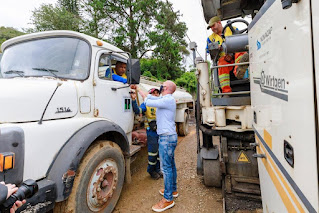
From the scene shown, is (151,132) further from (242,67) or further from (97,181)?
(242,67)

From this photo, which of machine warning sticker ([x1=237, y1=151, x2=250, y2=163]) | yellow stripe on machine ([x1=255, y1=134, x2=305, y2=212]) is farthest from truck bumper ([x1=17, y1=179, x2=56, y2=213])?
machine warning sticker ([x1=237, y1=151, x2=250, y2=163])

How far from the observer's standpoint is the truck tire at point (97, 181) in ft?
6.54

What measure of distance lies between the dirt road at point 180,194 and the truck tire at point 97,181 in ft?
1.77

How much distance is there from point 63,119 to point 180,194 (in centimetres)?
229

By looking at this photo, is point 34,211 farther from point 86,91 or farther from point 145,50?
point 145,50

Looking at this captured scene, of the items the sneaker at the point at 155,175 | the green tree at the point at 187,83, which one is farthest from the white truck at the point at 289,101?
the green tree at the point at 187,83

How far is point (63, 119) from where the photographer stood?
6.82 ft

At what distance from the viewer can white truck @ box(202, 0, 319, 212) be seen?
77 centimetres

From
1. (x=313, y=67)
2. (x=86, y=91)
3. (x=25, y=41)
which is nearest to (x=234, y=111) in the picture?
(x=313, y=67)

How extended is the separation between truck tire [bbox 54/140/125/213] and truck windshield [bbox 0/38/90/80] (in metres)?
1.04

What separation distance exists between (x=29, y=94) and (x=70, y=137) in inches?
23.7

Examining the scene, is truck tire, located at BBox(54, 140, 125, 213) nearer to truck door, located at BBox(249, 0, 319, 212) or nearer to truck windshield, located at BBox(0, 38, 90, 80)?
truck windshield, located at BBox(0, 38, 90, 80)

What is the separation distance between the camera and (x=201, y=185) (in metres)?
3.46

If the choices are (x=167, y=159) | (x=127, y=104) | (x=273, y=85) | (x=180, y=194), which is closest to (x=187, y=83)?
(x=127, y=104)
